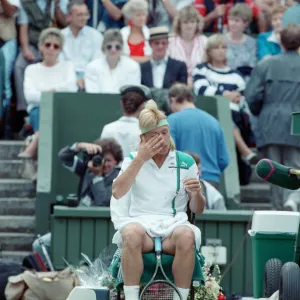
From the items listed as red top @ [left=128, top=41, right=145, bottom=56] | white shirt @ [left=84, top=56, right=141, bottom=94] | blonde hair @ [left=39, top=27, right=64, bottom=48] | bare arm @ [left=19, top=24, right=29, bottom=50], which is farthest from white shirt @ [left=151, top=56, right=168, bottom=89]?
bare arm @ [left=19, top=24, right=29, bottom=50]

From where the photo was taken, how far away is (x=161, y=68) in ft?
48.5

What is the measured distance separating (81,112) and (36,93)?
543 mm

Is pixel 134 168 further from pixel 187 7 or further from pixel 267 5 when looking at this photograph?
pixel 267 5

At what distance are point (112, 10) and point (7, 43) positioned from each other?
166cm

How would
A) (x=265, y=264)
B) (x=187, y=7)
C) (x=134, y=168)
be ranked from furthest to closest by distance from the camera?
(x=187, y=7) → (x=265, y=264) → (x=134, y=168)

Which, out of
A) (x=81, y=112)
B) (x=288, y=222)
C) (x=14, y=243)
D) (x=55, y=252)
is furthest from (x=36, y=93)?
(x=288, y=222)

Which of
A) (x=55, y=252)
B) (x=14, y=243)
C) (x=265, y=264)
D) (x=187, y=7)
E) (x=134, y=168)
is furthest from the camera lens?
(x=187, y=7)

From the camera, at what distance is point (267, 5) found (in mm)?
16922

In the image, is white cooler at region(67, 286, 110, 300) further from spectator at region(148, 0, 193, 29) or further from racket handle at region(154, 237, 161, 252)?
spectator at region(148, 0, 193, 29)

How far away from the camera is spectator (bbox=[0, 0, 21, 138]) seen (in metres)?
15.5

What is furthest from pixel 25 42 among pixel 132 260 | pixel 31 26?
pixel 132 260

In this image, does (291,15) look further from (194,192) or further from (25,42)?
(194,192)

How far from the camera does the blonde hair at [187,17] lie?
600 inches

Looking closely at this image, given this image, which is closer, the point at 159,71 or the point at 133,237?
the point at 133,237
